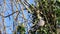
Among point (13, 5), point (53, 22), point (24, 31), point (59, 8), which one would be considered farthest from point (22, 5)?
point (59, 8)

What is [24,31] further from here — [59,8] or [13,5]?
[59,8]

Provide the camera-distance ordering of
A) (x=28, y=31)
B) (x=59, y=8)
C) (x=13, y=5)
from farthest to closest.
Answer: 1. (x=59, y=8)
2. (x=28, y=31)
3. (x=13, y=5)

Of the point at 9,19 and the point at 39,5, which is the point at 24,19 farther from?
the point at 39,5

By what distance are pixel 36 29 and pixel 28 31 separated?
0.11 metres

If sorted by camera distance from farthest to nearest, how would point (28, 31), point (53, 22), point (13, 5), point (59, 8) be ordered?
point (59, 8) → point (53, 22) → point (28, 31) → point (13, 5)

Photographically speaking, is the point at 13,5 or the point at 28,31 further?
the point at 28,31

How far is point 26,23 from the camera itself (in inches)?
56.2

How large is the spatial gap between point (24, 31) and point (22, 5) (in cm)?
20

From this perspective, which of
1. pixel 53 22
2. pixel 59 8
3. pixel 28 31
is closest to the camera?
pixel 28 31

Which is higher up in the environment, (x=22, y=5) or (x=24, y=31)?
(x=22, y=5)

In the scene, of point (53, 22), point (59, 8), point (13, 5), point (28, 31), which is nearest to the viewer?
point (13, 5)

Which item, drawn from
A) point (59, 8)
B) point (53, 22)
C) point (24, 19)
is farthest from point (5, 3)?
point (59, 8)

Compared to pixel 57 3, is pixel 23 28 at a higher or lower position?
lower

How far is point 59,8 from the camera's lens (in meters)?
1.92
